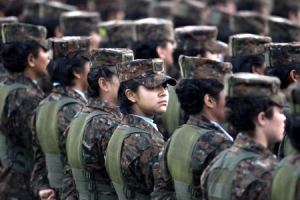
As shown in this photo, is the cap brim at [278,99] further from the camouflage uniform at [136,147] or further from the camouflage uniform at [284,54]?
the camouflage uniform at [284,54]

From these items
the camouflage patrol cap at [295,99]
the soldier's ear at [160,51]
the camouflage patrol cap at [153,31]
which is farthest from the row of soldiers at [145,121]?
the camouflage patrol cap at [153,31]

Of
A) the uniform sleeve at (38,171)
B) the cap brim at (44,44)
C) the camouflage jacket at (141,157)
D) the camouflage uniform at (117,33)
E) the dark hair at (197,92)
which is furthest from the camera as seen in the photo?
the camouflage uniform at (117,33)

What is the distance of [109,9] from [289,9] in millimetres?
3889

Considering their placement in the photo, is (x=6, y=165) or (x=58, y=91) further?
(x=6, y=165)

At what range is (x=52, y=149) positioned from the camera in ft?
28.1

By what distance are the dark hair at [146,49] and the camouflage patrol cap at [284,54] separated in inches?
127

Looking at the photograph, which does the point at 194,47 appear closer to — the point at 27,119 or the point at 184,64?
the point at 27,119

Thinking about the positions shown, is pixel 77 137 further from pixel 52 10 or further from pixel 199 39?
pixel 52 10

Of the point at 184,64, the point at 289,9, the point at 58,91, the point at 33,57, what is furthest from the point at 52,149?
the point at 289,9

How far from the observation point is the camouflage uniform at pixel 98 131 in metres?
7.61

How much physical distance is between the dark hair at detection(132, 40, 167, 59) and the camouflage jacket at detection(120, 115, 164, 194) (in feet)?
13.0

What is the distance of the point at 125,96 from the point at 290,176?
2.18 metres

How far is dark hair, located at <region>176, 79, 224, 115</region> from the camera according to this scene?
6832mm

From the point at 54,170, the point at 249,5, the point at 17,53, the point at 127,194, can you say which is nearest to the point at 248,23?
the point at 249,5
